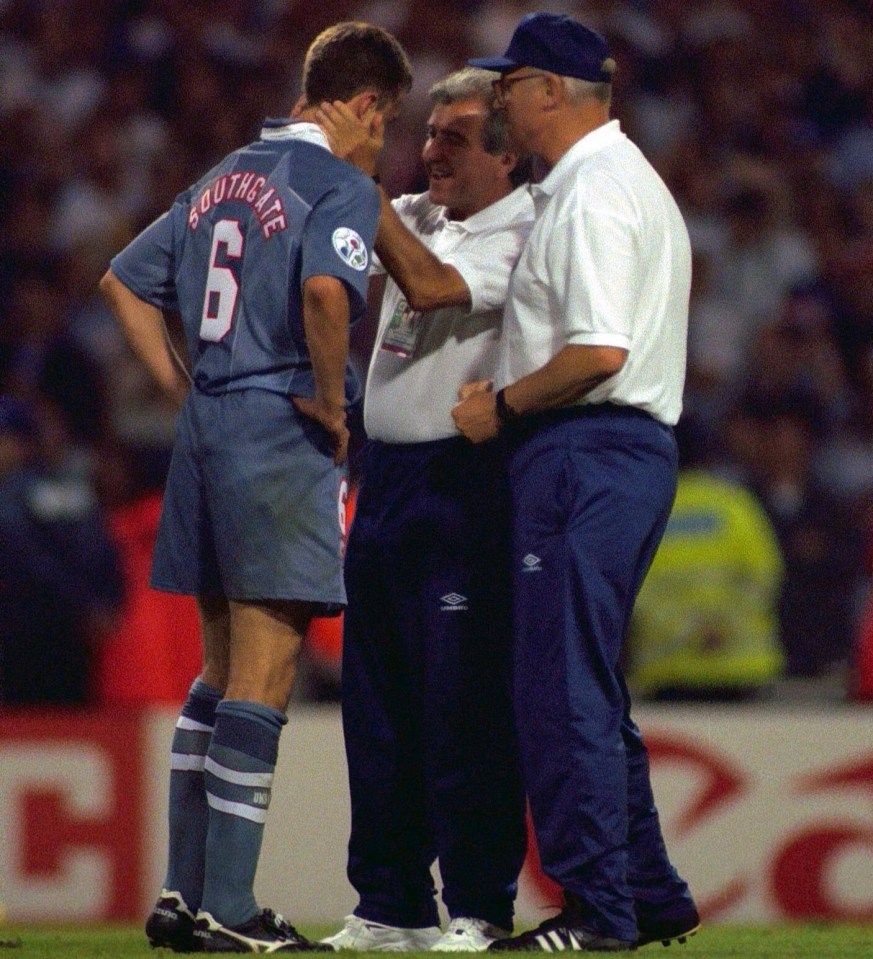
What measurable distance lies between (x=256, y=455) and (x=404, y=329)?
0.63m

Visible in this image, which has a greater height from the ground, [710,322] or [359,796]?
[710,322]

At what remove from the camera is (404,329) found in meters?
4.62

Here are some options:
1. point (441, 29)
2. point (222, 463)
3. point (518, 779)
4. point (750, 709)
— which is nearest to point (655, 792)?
point (750, 709)

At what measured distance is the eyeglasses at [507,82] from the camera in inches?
A: 171

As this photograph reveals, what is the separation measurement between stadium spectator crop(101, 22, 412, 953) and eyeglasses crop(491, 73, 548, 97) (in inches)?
9.1

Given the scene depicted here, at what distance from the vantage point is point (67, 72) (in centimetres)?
938

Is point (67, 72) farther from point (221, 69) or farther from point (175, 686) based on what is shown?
point (175, 686)

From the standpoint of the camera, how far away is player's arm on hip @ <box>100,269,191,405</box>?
4.39 metres

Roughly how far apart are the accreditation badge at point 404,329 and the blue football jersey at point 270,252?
1.42 ft

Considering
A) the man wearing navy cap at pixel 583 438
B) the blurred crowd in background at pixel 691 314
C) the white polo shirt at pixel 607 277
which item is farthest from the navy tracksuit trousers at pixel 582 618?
the blurred crowd in background at pixel 691 314

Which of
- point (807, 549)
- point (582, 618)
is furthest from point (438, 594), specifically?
point (807, 549)

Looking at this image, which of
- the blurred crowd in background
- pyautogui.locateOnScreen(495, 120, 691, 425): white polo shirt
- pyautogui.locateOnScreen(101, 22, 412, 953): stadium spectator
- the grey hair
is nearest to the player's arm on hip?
pyautogui.locateOnScreen(101, 22, 412, 953): stadium spectator

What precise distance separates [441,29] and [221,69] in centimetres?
107

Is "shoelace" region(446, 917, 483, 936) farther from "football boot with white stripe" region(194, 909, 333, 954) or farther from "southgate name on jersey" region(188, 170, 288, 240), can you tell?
"southgate name on jersey" region(188, 170, 288, 240)
